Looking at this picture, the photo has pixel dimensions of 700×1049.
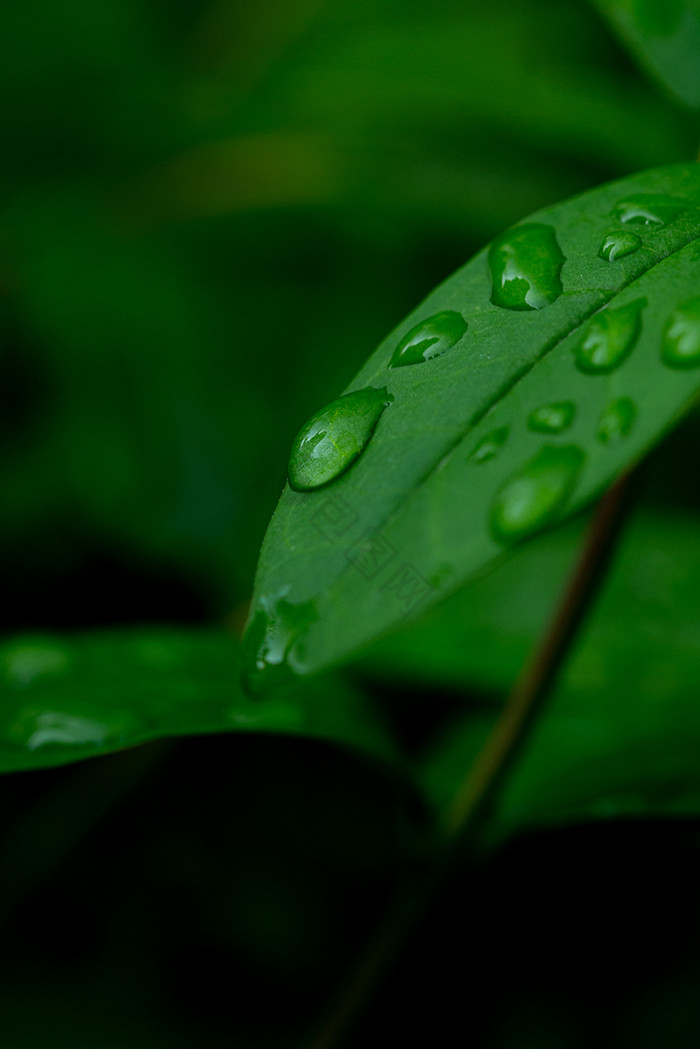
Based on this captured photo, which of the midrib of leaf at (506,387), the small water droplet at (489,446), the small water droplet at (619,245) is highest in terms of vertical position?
the small water droplet at (619,245)

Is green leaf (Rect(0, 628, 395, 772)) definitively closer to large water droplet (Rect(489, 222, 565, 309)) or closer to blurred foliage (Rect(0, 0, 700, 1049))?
blurred foliage (Rect(0, 0, 700, 1049))

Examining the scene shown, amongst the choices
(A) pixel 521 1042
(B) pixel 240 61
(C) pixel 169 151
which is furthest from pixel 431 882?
(B) pixel 240 61

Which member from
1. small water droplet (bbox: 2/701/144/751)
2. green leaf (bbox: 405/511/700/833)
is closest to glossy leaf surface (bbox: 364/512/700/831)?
green leaf (bbox: 405/511/700/833)

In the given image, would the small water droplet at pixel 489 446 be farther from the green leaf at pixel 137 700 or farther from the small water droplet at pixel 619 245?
the green leaf at pixel 137 700

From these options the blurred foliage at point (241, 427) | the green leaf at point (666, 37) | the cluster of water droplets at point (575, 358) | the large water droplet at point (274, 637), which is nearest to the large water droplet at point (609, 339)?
the cluster of water droplets at point (575, 358)

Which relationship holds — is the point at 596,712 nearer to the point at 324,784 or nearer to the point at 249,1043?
the point at 324,784
